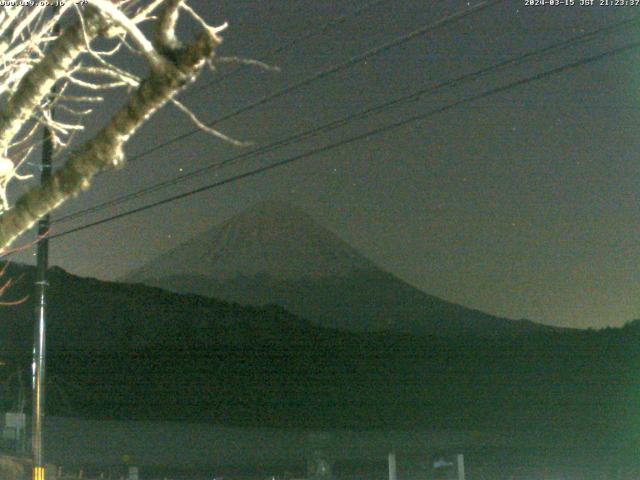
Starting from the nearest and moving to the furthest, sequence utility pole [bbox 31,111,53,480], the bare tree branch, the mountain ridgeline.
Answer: the bare tree branch → utility pole [bbox 31,111,53,480] → the mountain ridgeline

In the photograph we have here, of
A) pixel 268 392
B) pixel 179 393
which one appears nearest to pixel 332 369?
pixel 268 392

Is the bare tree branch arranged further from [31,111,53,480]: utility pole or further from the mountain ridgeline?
the mountain ridgeline

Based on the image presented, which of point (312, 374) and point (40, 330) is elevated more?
point (312, 374)

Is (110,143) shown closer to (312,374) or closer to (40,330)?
(40,330)

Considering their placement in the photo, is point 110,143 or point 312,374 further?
point 312,374

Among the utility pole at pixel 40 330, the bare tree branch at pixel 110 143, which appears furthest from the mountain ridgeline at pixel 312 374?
the bare tree branch at pixel 110 143

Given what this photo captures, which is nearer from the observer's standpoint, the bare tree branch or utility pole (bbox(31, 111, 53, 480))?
the bare tree branch

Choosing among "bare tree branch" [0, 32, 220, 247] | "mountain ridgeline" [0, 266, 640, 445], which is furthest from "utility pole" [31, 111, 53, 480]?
"mountain ridgeline" [0, 266, 640, 445]

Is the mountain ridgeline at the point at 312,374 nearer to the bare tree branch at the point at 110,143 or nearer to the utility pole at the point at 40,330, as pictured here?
the utility pole at the point at 40,330

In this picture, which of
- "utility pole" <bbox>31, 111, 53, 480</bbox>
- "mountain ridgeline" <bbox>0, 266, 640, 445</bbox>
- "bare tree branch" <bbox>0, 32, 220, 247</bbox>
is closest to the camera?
"bare tree branch" <bbox>0, 32, 220, 247</bbox>

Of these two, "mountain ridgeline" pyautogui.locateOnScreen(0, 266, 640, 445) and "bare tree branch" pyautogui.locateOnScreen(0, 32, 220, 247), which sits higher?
"mountain ridgeline" pyautogui.locateOnScreen(0, 266, 640, 445)

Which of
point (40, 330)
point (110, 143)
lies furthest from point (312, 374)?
point (110, 143)

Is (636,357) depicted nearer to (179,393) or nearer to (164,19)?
(179,393)

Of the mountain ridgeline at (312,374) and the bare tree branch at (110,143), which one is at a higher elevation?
the mountain ridgeline at (312,374)
